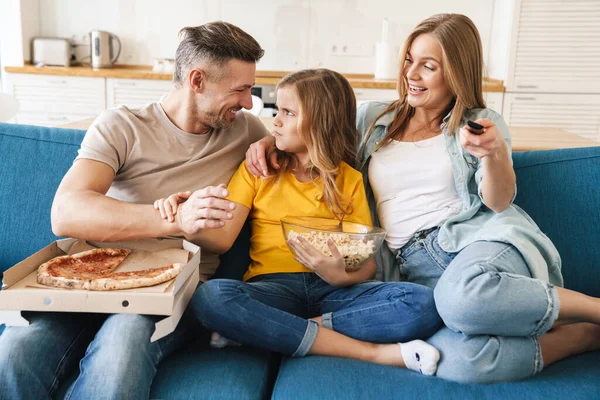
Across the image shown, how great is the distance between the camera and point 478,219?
1728 millimetres

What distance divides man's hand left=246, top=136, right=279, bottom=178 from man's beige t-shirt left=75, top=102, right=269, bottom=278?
10 cm

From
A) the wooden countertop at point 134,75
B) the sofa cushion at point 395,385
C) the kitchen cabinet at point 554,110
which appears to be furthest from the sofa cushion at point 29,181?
the kitchen cabinet at point 554,110

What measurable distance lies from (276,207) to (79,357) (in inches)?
25.3

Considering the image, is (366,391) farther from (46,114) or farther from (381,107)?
(46,114)

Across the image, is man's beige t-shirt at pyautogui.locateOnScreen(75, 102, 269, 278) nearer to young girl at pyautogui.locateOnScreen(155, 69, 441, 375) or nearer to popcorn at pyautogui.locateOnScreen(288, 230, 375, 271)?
young girl at pyautogui.locateOnScreen(155, 69, 441, 375)

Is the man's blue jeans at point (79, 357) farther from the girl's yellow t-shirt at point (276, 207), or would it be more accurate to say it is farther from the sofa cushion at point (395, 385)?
the girl's yellow t-shirt at point (276, 207)

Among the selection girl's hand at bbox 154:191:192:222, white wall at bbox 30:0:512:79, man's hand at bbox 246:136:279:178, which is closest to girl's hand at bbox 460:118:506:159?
man's hand at bbox 246:136:279:178

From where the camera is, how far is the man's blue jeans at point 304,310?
4.77 feet

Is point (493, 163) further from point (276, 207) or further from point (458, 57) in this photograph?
point (276, 207)

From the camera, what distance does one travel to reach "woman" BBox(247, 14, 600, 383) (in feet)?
4.63

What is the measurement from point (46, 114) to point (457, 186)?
12.3 ft

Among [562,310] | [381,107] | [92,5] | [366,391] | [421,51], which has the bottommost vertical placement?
[366,391]

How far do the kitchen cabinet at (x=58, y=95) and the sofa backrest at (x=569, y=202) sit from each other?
3.48m

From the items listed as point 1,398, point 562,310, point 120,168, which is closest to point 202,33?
point 120,168
